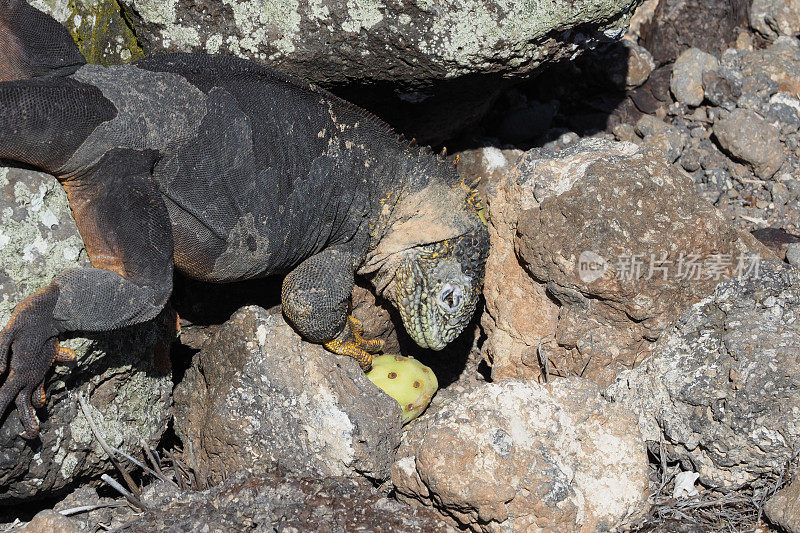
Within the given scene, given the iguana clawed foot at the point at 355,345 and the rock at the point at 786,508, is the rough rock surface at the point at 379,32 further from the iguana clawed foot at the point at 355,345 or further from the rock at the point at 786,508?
the rock at the point at 786,508

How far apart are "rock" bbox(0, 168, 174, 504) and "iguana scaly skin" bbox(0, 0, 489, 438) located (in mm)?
91

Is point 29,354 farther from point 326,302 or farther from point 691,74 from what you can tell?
point 691,74

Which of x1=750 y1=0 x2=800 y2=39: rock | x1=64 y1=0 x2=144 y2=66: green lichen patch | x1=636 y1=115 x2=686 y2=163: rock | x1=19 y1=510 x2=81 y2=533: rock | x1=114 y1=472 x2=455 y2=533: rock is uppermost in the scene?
x1=750 y1=0 x2=800 y2=39: rock

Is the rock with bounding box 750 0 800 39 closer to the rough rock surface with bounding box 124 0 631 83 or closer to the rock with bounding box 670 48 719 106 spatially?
the rock with bounding box 670 48 719 106

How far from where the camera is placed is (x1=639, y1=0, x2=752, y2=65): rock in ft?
19.7

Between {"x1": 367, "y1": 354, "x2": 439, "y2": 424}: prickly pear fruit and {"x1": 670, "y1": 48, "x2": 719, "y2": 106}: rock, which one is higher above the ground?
{"x1": 670, "y1": 48, "x2": 719, "y2": 106}: rock

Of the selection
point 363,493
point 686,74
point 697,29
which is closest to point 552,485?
point 363,493

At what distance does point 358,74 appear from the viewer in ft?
14.2

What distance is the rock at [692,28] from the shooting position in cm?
602

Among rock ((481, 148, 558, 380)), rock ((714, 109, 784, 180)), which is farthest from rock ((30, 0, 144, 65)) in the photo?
rock ((714, 109, 784, 180))

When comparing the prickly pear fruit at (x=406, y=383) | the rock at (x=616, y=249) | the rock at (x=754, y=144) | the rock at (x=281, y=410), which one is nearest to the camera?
the rock at (x=281, y=410)

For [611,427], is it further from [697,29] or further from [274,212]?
[697,29]

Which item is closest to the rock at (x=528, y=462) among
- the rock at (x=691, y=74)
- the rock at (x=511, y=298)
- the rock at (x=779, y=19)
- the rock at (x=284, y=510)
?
the rock at (x=284, y=510)

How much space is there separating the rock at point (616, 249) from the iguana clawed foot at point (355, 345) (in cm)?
98
